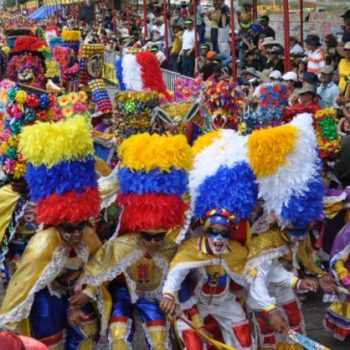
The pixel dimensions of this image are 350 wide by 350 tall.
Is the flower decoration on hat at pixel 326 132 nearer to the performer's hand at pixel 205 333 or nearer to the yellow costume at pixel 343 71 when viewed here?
the performer's hand at pixel 205 333

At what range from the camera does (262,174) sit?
4.94 metres

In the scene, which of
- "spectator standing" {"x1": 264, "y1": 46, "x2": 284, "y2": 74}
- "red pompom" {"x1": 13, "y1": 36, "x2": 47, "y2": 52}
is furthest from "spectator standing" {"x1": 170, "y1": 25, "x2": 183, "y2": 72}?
"red pompom" {"x1": 13, "y1": 36, "x2": 47, "y2": 52}

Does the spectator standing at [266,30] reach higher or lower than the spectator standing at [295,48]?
higher

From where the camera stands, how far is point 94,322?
204 inches

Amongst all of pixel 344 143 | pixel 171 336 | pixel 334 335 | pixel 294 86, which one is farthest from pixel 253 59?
pixel 171 336

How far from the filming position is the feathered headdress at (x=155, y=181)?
479cm

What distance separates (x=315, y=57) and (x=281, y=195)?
7841 mm

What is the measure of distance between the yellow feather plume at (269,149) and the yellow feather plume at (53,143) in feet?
→ 3.60

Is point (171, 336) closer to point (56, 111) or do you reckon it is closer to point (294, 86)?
point (56, 111)

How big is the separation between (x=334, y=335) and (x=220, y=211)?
A: 201 cm

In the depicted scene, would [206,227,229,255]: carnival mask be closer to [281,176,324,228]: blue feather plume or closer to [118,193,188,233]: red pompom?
[118,193,188,233]: red pompom

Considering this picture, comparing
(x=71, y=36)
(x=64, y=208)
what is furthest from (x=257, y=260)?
(x=71, y=36)

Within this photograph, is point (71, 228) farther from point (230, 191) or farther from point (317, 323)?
point (317, 323)

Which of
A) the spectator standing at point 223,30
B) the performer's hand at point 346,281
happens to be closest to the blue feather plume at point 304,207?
the performer's hand at point 346,281
